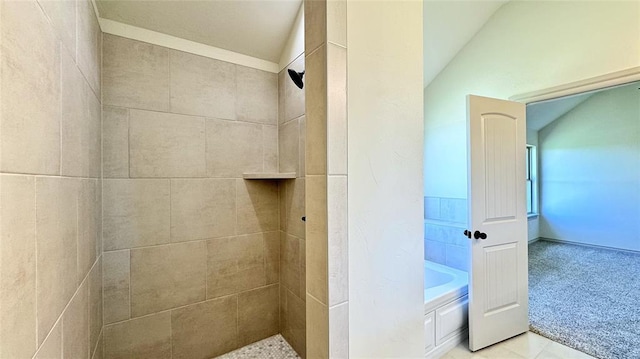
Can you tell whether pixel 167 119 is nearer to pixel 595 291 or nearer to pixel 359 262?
pixel 359 262

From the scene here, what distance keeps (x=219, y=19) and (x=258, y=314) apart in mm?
2148

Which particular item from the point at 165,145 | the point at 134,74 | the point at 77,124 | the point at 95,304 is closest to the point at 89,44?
the point at 134,74

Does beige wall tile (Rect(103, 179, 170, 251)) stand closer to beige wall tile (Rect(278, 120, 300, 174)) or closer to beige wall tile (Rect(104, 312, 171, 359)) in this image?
beige wall tile (Rect(104, 312, 171, 359))

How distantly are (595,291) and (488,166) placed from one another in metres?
2.47

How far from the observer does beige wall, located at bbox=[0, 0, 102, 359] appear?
474mm

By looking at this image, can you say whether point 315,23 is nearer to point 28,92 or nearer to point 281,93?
point 28,92

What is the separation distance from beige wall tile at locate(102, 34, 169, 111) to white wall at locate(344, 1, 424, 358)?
1.42 m

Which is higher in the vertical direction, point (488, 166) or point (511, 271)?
point (488, 166)

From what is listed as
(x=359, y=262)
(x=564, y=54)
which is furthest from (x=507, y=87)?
(x=359, y=262)

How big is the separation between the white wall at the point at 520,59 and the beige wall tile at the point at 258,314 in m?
2.09

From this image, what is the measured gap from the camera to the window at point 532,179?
534 cm

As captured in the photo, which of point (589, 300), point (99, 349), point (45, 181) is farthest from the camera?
point (589, 300)

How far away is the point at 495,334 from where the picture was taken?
2.03 m

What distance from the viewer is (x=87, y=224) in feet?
3.75
